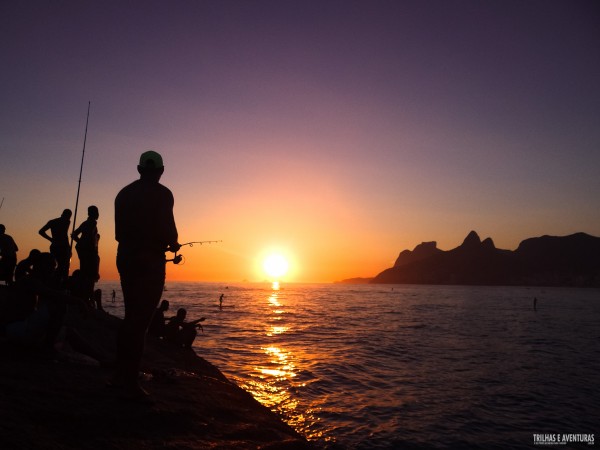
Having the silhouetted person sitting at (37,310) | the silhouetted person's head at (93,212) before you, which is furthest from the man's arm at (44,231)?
the silhouetted person sitting at (37,310)

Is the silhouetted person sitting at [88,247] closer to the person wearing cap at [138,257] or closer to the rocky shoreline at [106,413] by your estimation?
the rocky shoreline at [106,413]

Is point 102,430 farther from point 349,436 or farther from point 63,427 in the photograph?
point 349,436

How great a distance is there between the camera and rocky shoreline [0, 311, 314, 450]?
3014 millimetres

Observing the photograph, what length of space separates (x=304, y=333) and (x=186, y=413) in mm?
23714

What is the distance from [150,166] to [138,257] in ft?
3.35

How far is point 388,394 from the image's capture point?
37.4 feet

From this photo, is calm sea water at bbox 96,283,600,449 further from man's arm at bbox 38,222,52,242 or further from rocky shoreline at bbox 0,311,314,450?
man's arm at bbox 38,222,52,242

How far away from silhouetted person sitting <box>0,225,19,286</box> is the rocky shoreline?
725 centimetres

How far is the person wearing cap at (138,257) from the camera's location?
380cm

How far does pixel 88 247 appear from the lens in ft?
34.2

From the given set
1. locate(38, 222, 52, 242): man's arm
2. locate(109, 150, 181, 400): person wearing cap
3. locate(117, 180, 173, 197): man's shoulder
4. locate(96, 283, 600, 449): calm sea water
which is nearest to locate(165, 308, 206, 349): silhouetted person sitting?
locate(96, 283, 600, 449): calm sea water

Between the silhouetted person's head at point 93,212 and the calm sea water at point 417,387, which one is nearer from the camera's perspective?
the calm sea water at point 417,387

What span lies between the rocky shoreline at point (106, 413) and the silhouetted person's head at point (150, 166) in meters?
2.39

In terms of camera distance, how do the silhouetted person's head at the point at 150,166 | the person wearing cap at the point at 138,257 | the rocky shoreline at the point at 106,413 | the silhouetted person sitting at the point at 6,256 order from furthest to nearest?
the silhouetted person sitting at the point at 6,256 < the silhouetted person's head at the point at 150,166 < the person wearing cap at the point at 138,257 < the rocky shoreline at the point at 106,413
